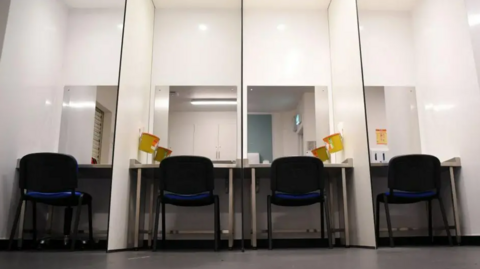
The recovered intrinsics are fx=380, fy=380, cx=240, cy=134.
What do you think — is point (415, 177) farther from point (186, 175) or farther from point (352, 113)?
point (186, 175)

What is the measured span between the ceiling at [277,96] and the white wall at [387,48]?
77 centimetres

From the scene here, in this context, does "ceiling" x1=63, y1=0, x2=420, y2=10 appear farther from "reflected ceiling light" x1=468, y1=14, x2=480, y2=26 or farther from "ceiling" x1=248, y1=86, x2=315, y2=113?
"reflected ceiling light" x1=468, y1=14, x2=480, y2=26

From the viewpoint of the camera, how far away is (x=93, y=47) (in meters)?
4.31

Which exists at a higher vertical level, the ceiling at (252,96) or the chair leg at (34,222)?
the ceiling at (252,96)

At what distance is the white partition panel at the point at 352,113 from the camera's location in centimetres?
313

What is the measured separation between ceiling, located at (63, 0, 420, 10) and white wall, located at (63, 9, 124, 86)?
9cm

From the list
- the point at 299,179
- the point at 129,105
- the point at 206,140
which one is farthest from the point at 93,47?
the point at 299,179

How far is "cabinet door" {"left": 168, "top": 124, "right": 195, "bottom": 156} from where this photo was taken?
418cm

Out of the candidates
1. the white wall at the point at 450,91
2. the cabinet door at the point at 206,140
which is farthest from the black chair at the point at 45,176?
the white wall at the point at 450,91

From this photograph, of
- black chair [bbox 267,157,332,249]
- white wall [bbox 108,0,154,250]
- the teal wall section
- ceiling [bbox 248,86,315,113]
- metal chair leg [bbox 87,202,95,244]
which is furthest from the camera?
ceiling [bbox 248,86,315,113]

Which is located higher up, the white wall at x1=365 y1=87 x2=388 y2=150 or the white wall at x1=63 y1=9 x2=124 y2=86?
the white wall at x1=63 y1=9 x2=124 y2=86

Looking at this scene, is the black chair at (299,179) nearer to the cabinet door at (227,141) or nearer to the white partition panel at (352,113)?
the white partition panel at (352,113)

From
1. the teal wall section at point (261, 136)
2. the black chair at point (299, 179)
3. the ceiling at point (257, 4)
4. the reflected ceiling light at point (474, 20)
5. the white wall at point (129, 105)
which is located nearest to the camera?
the white wall at point (129, 105)

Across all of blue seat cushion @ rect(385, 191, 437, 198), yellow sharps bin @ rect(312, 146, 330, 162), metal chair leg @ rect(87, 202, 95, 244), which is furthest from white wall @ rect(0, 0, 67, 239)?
blue seat cushion @ rect(385, 191, 437, 198)
